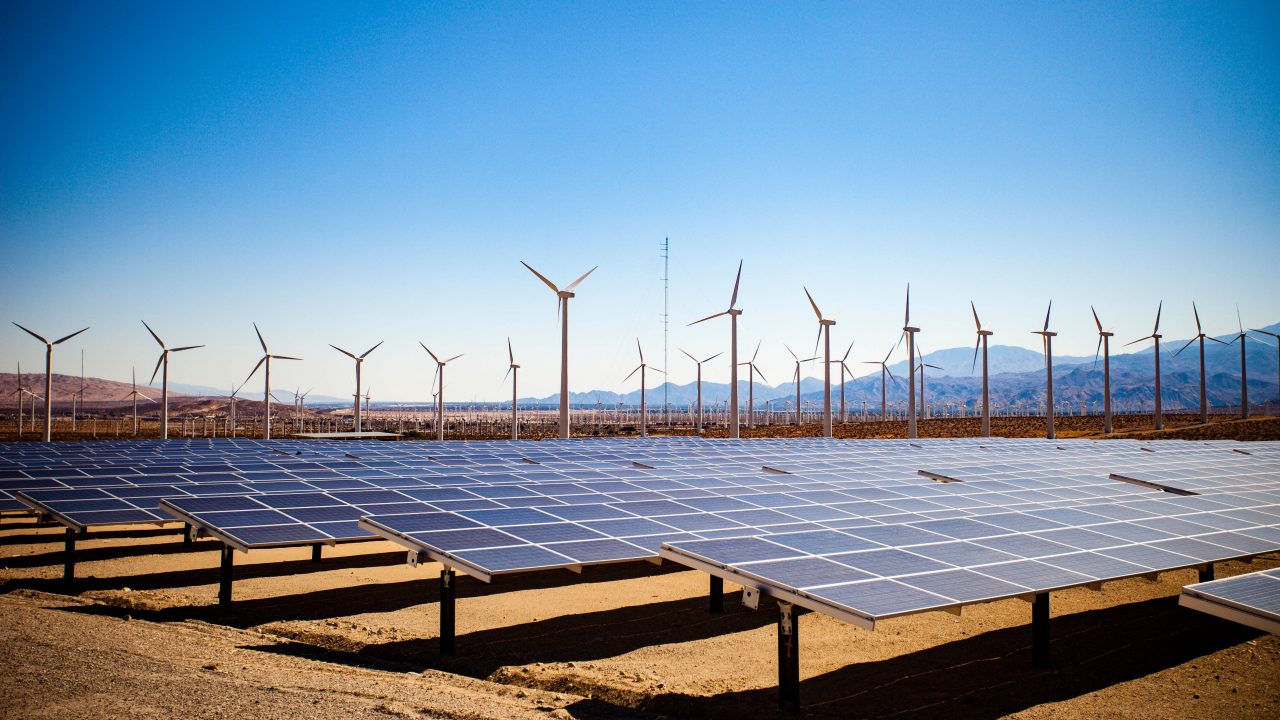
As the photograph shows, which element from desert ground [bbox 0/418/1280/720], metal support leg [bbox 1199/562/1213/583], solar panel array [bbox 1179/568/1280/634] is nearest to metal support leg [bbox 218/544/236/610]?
desert ground [bbox 0/418/1280/720]

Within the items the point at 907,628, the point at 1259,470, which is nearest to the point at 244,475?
the point at 907,628

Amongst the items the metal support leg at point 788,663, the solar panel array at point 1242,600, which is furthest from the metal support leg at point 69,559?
the solar panel array at point 1242,600

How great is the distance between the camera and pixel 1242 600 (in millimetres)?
13039

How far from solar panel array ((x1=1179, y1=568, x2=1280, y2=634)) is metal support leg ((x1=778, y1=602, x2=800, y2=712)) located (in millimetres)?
6288

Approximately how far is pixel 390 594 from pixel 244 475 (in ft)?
39.2

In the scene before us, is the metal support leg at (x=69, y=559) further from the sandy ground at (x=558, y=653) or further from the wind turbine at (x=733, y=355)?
the wind turbine at (x=733, y=355)

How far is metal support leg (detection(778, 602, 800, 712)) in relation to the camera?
46.7 feet

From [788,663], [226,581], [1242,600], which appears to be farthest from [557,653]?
[1242,600]

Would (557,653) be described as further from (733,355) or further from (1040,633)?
(733,355)

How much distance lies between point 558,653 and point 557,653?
0.9 inches

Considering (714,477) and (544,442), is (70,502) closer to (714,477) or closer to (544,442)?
(714,477)

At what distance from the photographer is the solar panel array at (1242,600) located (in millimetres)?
12328

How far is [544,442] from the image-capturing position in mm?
54094

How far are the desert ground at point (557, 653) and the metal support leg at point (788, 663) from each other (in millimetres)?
425
